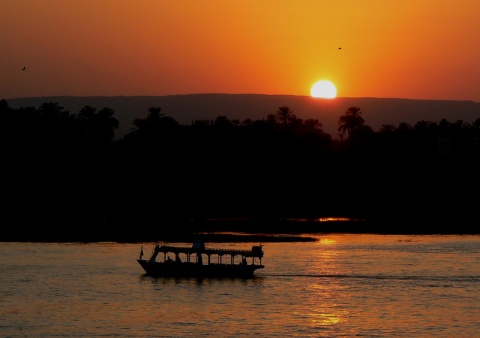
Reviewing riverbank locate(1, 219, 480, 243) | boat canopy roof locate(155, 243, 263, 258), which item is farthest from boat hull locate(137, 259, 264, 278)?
riverbank locate(1, 219, 480, 243)

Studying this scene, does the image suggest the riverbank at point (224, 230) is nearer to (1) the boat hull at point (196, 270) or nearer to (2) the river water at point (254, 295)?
(2) the river water at point (254, 295)

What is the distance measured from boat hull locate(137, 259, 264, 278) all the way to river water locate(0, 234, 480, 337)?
4.67 feet

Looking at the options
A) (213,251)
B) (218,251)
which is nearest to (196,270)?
(213,251)

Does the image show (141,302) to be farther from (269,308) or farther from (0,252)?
(0,252)

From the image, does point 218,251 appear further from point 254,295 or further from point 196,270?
point 254,295

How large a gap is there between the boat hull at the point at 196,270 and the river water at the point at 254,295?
142 cm

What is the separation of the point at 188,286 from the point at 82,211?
89.3m

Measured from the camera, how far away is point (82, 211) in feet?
642

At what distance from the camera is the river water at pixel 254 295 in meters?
84.8

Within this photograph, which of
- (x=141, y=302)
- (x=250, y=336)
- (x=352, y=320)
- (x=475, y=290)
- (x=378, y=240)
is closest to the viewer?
(x=250, y=336)

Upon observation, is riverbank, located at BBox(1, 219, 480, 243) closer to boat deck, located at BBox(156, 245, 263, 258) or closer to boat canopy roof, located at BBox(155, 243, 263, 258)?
boat canopy roof, located at BBox(155, 243, 263, 258)

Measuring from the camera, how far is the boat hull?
114 meters

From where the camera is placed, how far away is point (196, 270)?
374 feet

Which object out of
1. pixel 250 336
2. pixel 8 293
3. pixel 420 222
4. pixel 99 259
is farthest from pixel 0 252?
pixel 420 222
